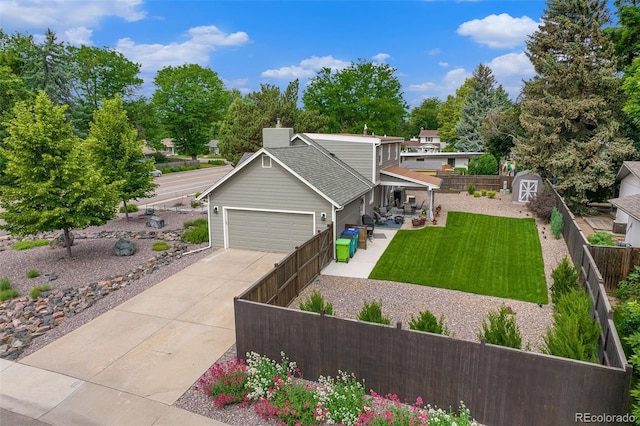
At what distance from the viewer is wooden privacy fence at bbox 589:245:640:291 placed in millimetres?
11758

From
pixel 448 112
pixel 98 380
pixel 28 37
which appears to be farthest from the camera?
pixel 448 112

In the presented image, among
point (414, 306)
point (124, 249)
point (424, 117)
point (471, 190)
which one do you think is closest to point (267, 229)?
point (124, 249)

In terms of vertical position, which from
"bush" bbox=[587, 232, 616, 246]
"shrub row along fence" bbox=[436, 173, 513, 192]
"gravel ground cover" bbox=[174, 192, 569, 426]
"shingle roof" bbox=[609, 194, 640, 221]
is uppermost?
"shingle roof" bbox=[609, 194, 640, 221]

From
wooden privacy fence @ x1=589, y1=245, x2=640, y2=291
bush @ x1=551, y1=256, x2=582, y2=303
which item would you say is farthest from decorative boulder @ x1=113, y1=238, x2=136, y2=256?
wooden privacy fence @ x1=589, y1=245, x2=640, y2=291

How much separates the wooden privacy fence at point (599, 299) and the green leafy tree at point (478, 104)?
35668 mm

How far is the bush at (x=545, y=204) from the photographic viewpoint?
2119cm

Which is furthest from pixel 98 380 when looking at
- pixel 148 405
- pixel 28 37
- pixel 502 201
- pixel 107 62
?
pixel 107 62

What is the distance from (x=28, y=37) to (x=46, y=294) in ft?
133

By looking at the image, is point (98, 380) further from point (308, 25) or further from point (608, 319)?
point (308, 25)

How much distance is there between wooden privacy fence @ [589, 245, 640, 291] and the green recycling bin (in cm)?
795

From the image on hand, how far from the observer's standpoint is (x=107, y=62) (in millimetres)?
46625

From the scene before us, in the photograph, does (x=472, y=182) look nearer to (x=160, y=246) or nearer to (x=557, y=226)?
(x=557, y=226)

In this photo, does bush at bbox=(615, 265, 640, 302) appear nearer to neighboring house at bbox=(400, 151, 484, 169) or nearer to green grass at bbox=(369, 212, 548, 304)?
green grass at bbox=(369, 212, 548, 304)

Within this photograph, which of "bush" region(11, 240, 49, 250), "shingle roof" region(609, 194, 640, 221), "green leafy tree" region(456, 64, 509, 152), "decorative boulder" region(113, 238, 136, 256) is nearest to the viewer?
"shingle roof" region(609, 194, 640, 221)
